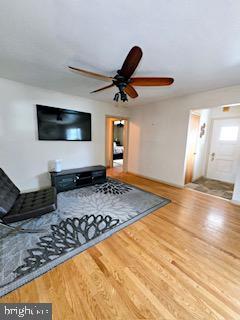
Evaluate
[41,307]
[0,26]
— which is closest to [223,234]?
[41,307]

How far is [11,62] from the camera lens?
2117mm

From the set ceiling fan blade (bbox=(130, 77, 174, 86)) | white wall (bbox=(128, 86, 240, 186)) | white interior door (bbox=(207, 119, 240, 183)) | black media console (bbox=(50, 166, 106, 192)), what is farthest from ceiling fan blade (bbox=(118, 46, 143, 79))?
white interior door (bbox=(207, 119, 240, 183))

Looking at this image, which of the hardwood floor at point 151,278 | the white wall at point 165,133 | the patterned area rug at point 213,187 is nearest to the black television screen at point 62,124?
the white wall at point 165,133

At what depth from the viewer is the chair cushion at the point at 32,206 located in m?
1.79

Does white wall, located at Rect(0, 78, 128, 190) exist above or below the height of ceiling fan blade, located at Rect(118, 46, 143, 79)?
below

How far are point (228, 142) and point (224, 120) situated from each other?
2.21 feet

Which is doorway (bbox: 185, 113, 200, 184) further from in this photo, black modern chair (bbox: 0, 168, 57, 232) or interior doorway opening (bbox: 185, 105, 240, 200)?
black modern chair (bbox: 0, 168, 57, 232)

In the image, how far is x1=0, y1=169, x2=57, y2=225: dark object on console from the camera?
5.86 ft

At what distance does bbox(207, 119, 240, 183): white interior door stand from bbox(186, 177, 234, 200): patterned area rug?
11.0 inches

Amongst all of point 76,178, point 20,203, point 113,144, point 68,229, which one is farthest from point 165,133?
point 20,203

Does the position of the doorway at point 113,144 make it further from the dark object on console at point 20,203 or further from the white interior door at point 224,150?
the dark object on console at point 20,203

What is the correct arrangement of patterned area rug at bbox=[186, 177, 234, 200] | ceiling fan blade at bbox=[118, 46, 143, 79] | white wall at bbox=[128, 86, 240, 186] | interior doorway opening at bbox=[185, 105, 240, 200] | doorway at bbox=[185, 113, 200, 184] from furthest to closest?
interior doorway opening at bbox=[185, 105, 240, 200] → doorway at bbox=[185, 113, 200, 184] → patterned area rug at bbox=[186, 177, 234, 200] → white wall at bbox=[128, 86, 240, 186] → ceiling fan blade at bbox=[118, 46, 143, 79]

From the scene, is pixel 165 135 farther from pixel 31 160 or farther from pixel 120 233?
pixel 31 160

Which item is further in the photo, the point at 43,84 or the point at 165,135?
the point at 165,135
